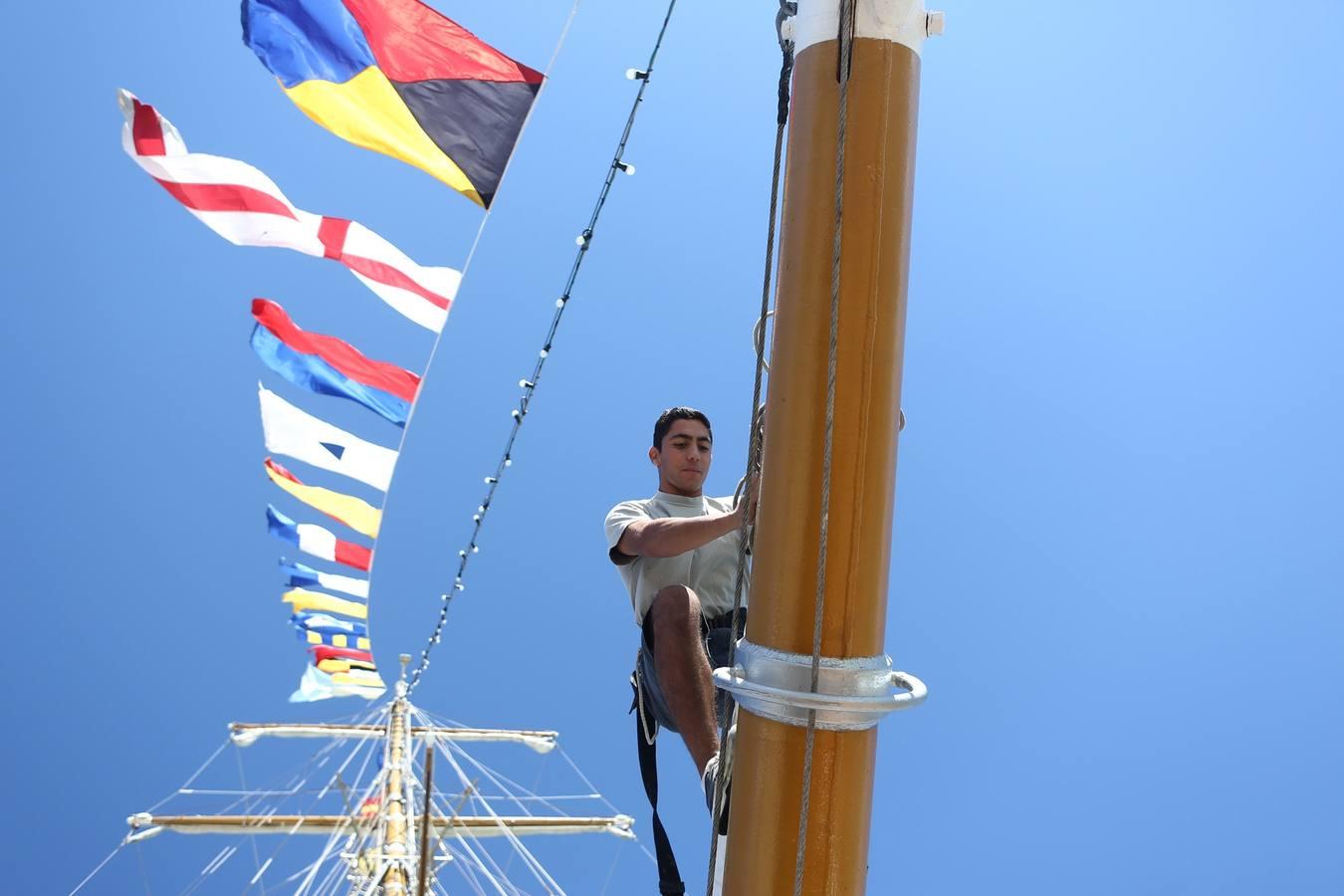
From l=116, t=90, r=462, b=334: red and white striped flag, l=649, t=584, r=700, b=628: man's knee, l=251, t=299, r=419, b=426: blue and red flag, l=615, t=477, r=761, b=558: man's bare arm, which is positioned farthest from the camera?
l=251, t=299, r=419, b=426: blue and red flag

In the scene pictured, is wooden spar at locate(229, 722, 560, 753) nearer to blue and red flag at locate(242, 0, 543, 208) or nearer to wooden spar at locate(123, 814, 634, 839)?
wooden spar at locate(123, 814, 634, 839)

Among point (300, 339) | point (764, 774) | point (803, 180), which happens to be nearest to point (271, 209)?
point (300, 339)

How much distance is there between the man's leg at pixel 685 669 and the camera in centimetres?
314

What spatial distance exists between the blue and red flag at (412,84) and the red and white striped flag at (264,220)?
21.4 inches

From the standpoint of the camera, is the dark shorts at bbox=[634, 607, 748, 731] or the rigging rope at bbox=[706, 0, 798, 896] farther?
the dark shorts at bbox=[634, 607, 748, 731]

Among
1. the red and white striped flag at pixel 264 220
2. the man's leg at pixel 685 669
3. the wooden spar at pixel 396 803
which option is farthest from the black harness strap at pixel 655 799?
the wooden spar at pixel 396 803

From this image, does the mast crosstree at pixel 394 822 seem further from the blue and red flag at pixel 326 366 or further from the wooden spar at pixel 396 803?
the blue and red flag at pixel 326 366

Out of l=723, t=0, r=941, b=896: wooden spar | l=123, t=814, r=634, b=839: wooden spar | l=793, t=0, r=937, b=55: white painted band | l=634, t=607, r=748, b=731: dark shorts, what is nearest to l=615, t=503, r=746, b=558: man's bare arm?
l=634, t=607, r=748, b=731: dark shorts

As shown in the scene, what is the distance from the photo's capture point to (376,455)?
634 cm

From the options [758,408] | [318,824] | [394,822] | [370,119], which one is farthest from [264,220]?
[318,824]

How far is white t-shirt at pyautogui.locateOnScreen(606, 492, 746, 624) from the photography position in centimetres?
358

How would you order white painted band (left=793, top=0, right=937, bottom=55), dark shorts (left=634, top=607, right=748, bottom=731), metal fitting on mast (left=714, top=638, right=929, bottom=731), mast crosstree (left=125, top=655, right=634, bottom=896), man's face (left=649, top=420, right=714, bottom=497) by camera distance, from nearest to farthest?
metal fitting on mast (left=714, top=638, right=929, bottom=731) < white painted band (left=793, top=0, right=937, bottom=55) < dark shorts (left=634, top=607, right=748, bottom=731) < man's face (left=649, top=420, right=714, bottom=497) < mast crosstree (left=125, top=655, right=634, bottom=896)

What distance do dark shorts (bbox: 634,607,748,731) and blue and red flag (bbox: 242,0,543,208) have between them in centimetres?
196

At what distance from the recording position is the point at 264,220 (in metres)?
4.51
